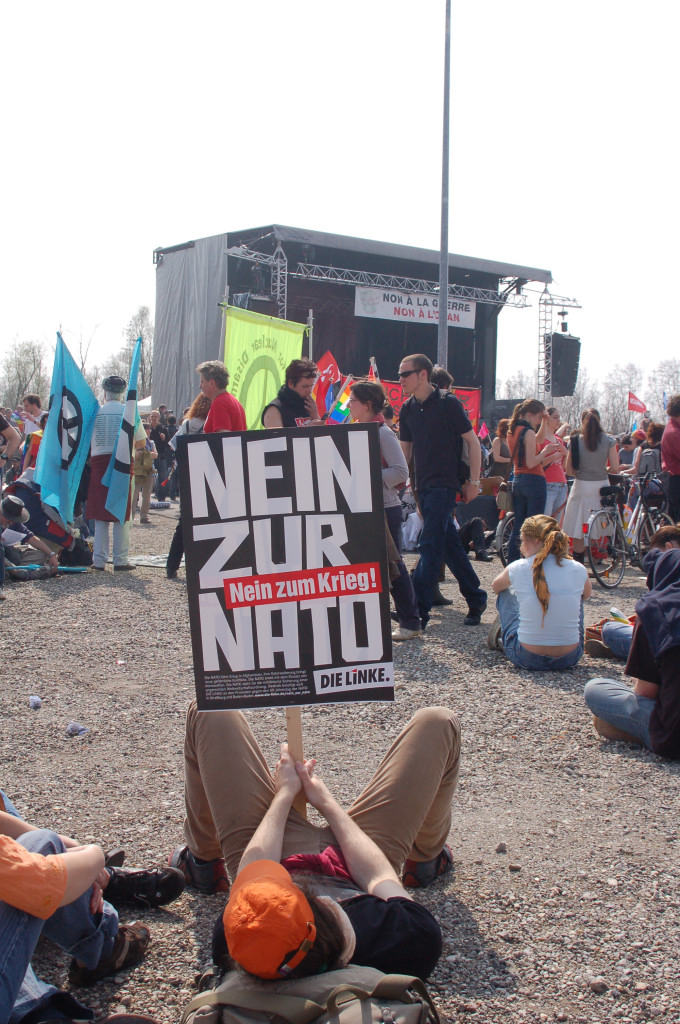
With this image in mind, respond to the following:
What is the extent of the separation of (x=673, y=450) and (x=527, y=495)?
1992 mm

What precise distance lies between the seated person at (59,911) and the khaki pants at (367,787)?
14.5 inches

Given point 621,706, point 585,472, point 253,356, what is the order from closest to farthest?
1. point 621,706
2. point 585,472
3. point 253,356

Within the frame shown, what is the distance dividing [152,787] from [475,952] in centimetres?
180

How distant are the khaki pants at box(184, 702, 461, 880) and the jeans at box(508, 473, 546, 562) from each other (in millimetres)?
6166

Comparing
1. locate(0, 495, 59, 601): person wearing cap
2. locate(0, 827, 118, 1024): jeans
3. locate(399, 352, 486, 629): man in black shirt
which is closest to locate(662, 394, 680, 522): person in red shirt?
locate(399, 352, 486, 629): man in black shirt

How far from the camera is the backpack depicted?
1771 millimetres

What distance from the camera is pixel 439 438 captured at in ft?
22.2

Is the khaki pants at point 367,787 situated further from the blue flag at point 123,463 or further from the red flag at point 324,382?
the red flag at point 324,382

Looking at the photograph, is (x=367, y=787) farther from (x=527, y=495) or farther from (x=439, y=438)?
(x=527, y=495)

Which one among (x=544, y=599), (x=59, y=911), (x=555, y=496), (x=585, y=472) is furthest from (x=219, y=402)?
(x=59, y=911)

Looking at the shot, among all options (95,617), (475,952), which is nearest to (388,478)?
(95,617)

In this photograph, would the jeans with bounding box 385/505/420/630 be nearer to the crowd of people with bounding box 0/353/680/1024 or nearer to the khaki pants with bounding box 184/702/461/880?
the crowd of people with bounding box 0/353/680/1024

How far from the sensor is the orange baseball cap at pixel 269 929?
1767 millimetres

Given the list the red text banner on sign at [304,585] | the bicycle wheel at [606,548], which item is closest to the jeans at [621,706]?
the red text banner on sign at [304,585]
